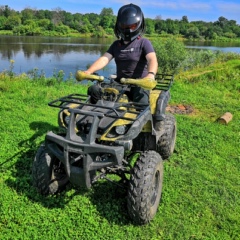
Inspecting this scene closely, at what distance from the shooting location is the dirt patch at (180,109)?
780 cm

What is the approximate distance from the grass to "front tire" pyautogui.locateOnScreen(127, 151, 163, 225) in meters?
0.18

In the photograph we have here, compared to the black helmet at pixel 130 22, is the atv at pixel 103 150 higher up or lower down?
lower down

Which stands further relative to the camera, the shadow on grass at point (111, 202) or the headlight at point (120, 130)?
the shadow on grass at point (111, 202)

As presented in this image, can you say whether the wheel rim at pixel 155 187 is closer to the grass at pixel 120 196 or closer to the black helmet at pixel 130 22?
the grass at pixel 120 196

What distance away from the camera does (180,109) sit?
802 cm

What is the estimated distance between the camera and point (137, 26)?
4.02 metres

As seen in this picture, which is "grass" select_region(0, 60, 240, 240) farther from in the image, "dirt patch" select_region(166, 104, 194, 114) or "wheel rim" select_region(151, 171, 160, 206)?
"dirt patch" select_region(166, 104, 194, 114)

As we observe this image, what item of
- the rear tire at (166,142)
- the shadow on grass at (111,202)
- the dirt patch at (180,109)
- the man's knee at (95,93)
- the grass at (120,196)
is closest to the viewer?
the grass at (120,196)

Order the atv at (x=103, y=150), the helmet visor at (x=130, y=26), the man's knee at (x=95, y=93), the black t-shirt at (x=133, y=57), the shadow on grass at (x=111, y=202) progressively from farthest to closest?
1. the black t-shirt at (x=133, y=57)
2. the helmet visor at (x=130, y=26)
3. the man's knee at (x=95, y=93)
4. the shadow on grass at (x=111, y=202)
5. the atv at (x=103, y=150)

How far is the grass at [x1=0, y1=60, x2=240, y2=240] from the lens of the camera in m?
3.40

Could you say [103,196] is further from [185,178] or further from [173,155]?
[173,155]

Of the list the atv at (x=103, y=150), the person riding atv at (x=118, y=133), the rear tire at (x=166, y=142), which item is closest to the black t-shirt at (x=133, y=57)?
the person riding atv at (x=118, y=133)

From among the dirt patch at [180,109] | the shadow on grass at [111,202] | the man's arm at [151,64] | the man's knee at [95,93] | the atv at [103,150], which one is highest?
the man's arm at [151,64]

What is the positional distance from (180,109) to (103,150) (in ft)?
17.6
